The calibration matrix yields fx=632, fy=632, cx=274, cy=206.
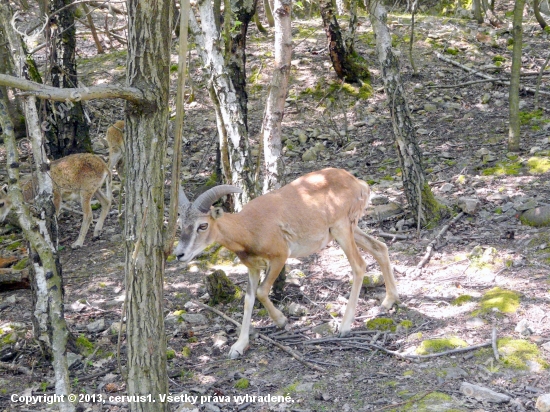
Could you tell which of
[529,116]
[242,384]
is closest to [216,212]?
[242,384]

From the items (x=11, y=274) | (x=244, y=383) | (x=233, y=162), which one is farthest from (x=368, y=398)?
(x=11, y=274)

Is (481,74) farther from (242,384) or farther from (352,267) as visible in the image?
(242,384)

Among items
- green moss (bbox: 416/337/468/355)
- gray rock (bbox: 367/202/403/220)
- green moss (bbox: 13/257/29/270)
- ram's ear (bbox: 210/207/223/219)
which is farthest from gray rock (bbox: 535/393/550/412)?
green moss (bbox: 13/257/29/270)

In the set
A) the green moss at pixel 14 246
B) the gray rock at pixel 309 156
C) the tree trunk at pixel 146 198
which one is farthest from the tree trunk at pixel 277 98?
the gray rock at pixel 309 156

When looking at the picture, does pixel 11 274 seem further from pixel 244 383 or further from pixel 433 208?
pixel 433 208

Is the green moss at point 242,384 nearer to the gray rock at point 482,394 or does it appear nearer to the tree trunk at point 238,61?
the gray rock at point 482,394

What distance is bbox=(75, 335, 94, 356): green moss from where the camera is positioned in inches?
292

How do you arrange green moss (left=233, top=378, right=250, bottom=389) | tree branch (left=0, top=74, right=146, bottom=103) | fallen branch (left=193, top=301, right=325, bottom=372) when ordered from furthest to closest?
fallen branch (left=193, top=301, right=325, bottom=372) < green moss (left=233, top=378, right=250, bottom=389) < tree branch (left=0, top=74, right=146, bottom=103)

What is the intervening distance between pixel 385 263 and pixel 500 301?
4.72ft

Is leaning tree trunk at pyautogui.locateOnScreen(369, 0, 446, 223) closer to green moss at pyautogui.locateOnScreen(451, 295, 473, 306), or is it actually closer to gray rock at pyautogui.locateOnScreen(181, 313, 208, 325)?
green moss at pyautogui.locateOnScreen(451, 295, 473, 306)

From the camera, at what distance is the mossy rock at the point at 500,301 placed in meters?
7.11

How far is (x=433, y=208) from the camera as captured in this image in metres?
10.3

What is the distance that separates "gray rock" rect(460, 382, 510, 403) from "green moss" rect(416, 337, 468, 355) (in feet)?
2.76

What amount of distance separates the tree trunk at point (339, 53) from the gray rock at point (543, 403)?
42.7ft
